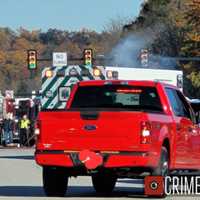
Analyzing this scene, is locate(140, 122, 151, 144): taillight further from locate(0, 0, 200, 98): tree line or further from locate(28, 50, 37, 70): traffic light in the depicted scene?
locate(0, 0, 200, 98): tree line

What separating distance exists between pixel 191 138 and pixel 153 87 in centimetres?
120

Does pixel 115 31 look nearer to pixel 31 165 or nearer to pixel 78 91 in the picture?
pixel 31 165

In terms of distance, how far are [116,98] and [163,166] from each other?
76.7 inches

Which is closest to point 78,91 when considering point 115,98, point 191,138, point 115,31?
point 115,98

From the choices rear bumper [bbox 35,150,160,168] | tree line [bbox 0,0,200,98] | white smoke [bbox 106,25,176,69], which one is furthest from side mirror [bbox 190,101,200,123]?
white smoke [bbox 106,25,176,69]

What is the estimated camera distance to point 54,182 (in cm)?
1553

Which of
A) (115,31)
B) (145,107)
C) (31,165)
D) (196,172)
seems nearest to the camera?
(145,107)

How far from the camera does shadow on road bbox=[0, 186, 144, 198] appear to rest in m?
16.0

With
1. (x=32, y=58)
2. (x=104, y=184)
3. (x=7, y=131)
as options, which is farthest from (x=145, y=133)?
(x=32, y=58)

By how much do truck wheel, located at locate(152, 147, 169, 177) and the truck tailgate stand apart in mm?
541

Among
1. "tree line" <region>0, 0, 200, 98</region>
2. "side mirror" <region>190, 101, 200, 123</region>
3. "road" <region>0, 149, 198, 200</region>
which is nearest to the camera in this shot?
"road" <region>0, 149, 198, 200</region>

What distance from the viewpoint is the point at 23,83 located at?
6506 inches

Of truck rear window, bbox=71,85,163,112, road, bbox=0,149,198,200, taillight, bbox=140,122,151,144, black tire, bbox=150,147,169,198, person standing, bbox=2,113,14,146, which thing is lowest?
person standing, bbox=2,113,14,146

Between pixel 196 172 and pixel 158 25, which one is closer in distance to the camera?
pixel 196 172
